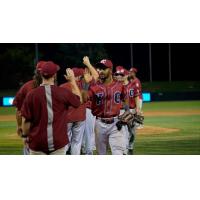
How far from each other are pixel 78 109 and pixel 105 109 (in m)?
0.99

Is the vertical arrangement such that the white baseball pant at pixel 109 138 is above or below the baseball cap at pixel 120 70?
below

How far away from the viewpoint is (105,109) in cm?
730

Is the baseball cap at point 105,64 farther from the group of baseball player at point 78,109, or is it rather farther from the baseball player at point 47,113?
the baseball player at point 47,113

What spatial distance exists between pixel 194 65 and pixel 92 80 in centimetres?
209

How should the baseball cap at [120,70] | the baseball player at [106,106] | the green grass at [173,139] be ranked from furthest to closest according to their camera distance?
the green grass at [173,139]
the baseball cap at [120,70]
the baseball player at [106,106]

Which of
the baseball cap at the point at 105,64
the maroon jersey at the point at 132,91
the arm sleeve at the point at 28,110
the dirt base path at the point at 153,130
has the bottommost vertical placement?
the dirt base path at the point at 153,130

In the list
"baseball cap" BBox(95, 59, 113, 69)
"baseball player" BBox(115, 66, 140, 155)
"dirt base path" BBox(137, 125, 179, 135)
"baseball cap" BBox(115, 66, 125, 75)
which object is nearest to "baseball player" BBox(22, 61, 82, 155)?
"baseball cap" BBox(95, 59, 113, 69)

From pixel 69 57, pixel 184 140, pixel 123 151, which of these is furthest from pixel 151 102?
pixel 123 151

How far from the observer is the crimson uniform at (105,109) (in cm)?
724

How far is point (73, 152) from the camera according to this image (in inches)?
323

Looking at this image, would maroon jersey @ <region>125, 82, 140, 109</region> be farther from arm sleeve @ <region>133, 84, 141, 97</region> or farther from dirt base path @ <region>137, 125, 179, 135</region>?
dirt base path @ <region>137, 125, 179, 135</region>

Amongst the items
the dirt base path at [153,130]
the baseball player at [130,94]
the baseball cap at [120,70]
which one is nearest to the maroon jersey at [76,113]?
the baseball cap at [120,70]

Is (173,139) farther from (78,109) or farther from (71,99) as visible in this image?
(71,99)

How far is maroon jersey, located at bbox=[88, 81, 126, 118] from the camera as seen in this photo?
7281 mm
